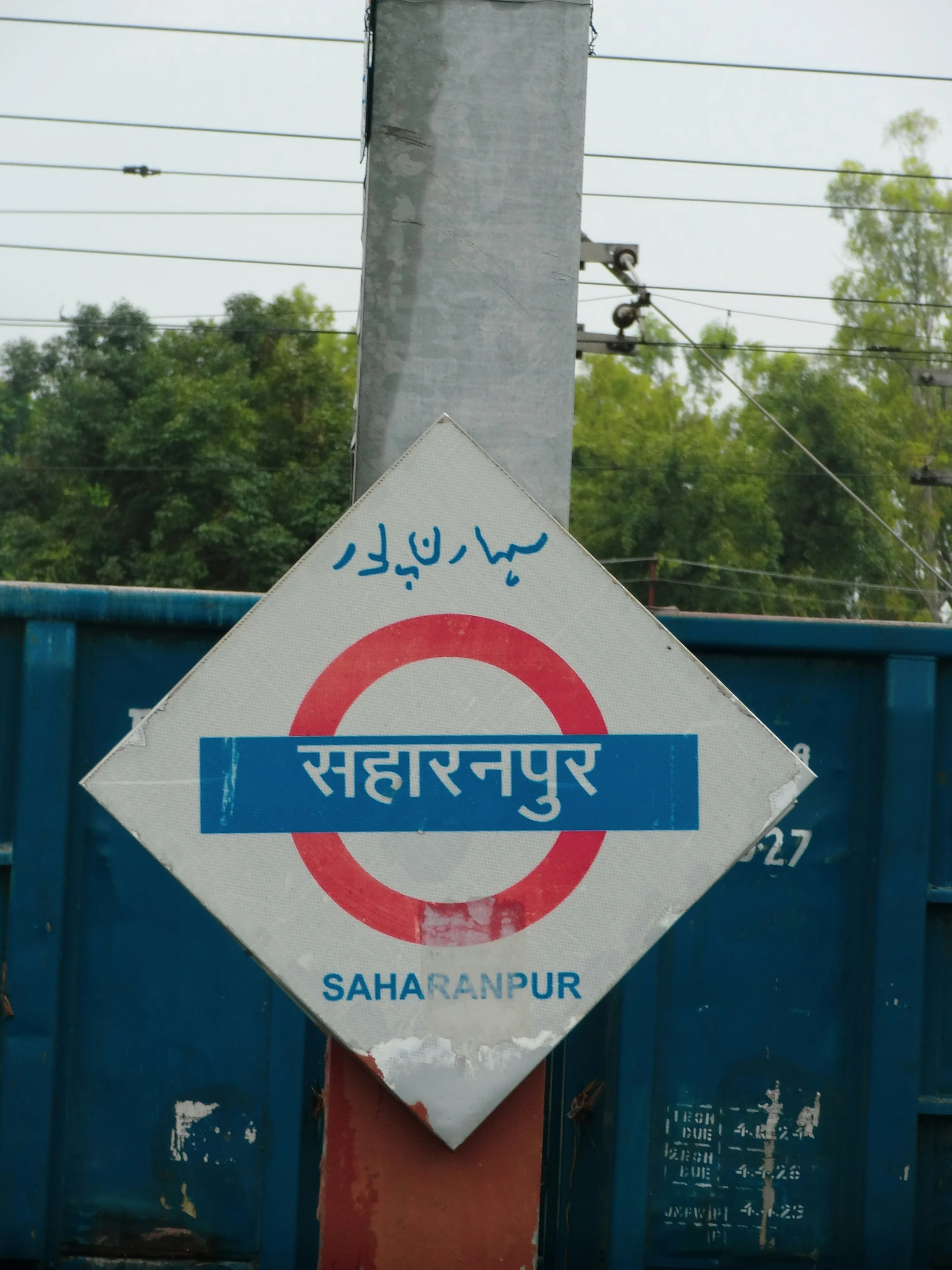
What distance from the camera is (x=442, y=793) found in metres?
1.58

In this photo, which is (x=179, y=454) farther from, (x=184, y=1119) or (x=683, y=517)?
(x=184, y=1119)

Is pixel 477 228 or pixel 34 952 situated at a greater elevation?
pixel 477 228

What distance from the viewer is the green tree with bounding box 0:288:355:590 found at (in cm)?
2506

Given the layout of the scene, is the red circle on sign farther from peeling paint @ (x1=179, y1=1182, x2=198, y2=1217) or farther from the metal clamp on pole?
the metal clamp on pole

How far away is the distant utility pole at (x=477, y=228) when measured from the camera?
179cm

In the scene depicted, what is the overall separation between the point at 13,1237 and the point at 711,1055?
1592 millimetres

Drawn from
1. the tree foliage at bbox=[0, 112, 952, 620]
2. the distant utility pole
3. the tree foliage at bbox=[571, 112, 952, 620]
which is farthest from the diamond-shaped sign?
the tree foliage at bbox=[571, 112, 952, 620]

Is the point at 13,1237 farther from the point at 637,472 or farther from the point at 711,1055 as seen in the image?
the point at 637,472

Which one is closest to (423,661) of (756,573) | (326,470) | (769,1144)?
(769,1144)

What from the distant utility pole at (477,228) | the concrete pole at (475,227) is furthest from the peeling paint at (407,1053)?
the concrete pole at (475,227)

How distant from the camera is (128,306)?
1095 inches

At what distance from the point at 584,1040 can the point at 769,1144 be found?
48 cm

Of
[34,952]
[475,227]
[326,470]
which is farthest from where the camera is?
[326,470]

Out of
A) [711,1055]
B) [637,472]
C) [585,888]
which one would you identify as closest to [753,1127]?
[711,1055]
